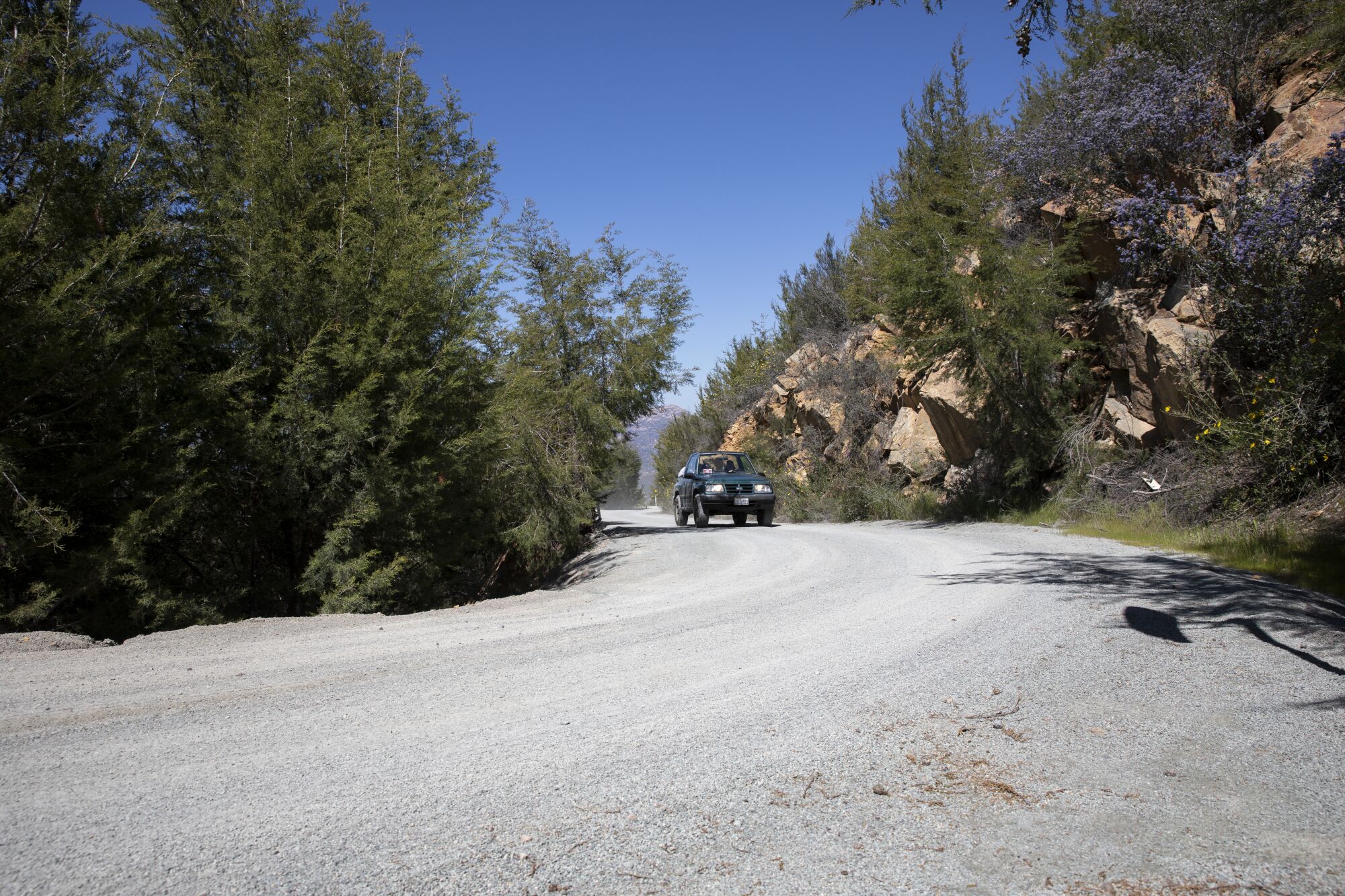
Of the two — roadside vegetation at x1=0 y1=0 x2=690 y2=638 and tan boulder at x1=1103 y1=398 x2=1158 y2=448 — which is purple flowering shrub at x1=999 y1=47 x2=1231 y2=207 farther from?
roadside vegetation at x1=0 y1=0 x2=690 y2=638

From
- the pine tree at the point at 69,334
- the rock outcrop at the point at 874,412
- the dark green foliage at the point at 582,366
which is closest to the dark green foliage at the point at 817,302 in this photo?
the rock outcrop at the point at 874,412

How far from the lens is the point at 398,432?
406 inches

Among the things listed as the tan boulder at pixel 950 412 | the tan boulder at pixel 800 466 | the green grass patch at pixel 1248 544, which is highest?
the tan boulder at pixel 950 412

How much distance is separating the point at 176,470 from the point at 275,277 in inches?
114

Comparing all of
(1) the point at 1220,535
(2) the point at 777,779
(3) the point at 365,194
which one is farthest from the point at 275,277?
(1) the point at 1220,535

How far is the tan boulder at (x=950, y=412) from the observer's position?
59.7 feet

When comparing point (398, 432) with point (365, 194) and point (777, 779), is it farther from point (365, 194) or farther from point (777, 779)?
point (777, 779)

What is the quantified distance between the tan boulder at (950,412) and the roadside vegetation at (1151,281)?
1.80 feet

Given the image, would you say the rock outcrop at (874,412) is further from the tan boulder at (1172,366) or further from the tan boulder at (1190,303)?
the tan boulder at (1190,303)

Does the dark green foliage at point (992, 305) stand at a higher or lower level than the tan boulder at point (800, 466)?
higher

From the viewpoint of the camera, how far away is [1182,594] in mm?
7234

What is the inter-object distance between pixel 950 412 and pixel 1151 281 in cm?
523

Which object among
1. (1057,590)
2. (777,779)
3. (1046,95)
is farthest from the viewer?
(1046,95)

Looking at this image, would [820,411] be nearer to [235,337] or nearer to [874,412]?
[874,412]
